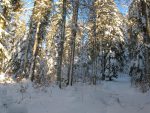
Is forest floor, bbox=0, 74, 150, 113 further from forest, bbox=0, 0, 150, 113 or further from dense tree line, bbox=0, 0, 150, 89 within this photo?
dense tree line, bbox=0, 0, 150, 89

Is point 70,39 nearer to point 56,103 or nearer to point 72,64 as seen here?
point 72,64

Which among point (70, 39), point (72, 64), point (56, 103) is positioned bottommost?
point (56, 103)

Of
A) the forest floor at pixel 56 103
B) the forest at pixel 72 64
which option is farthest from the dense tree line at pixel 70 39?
the forest floor at pixel 56 103

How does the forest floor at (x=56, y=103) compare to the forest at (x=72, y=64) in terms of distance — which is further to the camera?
the forest at (x=72, y=64)

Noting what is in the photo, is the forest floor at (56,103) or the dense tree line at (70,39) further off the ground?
the dense tree line at (70,39)

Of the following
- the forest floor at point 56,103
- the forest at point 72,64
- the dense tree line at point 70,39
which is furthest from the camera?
the dense tree line at point 70,39

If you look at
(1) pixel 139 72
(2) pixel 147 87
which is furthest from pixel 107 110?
(1) pixel 139 72

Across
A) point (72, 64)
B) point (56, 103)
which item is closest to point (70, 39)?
point (72, 64)

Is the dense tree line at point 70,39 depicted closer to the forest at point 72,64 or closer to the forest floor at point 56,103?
the forest at point 72,64

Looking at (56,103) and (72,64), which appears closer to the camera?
(56,103)

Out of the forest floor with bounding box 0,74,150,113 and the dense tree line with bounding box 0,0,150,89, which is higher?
the dense tree line with bounding box 0,0,150,89

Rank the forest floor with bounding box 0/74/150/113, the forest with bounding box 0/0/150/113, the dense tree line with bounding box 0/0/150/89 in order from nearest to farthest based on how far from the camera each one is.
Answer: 1. the forest floor with bounding box 0/74/150/113
2. the forest with bounding box 0/0/150/113
3. the dense tree line with bounding box 0/0/150/89

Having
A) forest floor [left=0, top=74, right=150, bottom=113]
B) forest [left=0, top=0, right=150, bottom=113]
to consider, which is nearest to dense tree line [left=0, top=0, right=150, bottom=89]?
forest [left=0, top=0, right=150, bottom=113]

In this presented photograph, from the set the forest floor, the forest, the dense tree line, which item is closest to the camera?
the forest floor
